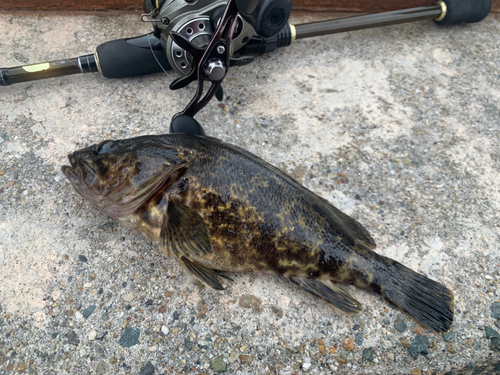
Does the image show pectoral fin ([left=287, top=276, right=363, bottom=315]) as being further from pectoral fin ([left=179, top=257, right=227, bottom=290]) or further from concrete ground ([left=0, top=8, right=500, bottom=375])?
pectoral fin ([left=179, top=257, right=227, bottom=290])

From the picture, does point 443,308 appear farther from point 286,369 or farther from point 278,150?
point 278,150

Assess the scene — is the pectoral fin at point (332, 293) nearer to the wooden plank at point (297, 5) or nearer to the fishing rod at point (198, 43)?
the fishing rod at point (198, 43)

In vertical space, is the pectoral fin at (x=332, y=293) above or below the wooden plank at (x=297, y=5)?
below

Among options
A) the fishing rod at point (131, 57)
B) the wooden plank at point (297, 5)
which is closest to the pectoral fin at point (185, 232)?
the fishing rod at point (131, 57)

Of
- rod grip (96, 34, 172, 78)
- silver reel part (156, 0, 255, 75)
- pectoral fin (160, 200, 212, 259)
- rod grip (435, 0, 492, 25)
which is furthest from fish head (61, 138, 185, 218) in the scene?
rod grip (435, 0, 492, 25)

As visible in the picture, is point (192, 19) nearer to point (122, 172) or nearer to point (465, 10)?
point (122, 172)

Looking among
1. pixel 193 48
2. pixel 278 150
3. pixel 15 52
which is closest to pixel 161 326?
pixel 278 150

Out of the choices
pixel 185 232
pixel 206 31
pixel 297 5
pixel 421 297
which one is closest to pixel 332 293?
pixel 421 297
